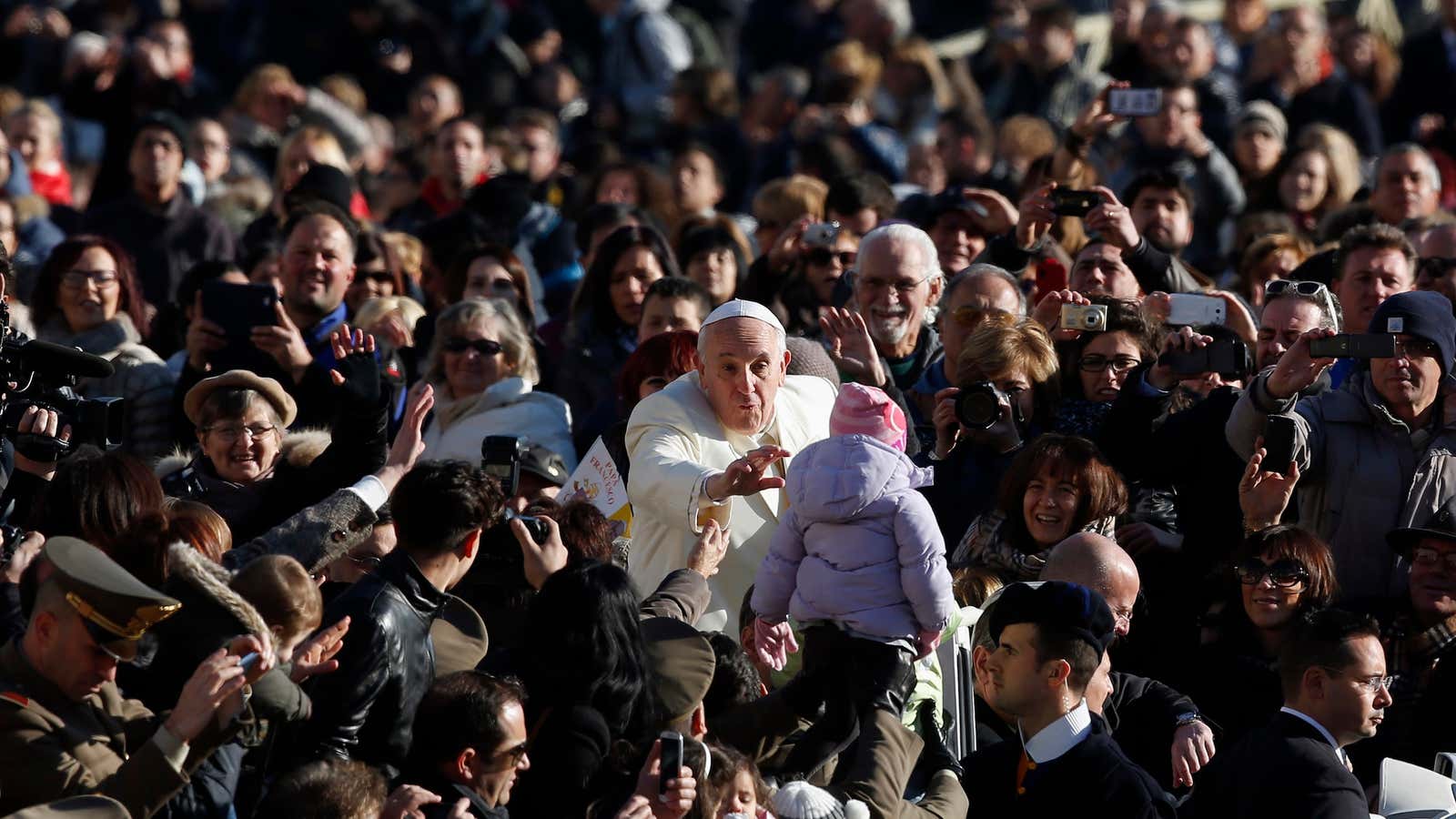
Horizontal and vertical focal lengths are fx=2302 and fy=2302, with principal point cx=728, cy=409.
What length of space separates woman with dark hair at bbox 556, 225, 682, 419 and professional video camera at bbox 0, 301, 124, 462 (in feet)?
9.41

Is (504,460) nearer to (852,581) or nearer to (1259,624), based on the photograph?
(852,581)

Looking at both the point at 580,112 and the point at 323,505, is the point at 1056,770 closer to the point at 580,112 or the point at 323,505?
the point at 323,505

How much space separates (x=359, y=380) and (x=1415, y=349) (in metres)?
3.38

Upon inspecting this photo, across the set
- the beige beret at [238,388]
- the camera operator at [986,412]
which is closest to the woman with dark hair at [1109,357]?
the camera operator at [986,412]

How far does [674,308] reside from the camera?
8.64 metres

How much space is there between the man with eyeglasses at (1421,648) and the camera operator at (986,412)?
1.27 meters

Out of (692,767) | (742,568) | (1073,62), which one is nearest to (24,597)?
(692,767)

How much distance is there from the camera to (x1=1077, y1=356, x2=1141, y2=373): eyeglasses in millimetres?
7910

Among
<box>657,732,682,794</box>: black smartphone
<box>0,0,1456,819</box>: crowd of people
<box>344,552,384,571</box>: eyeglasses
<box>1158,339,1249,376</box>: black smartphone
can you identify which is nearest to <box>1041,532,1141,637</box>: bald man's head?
<box>0,0,1456,819</box>: crowd of people

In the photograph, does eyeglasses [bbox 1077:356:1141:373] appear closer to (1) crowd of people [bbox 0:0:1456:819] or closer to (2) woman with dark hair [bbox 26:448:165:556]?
(1) crowd of people [bbox 0:0:1456:819]

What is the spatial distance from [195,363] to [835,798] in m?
3.92

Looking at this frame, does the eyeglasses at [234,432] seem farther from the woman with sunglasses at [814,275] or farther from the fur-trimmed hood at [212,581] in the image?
the woman with sunglasses at [814,275]

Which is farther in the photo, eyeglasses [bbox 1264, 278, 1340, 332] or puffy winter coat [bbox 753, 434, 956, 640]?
eyeglasses [bbox 1264, 278, 1340, 332]

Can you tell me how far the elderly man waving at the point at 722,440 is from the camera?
702 cm
